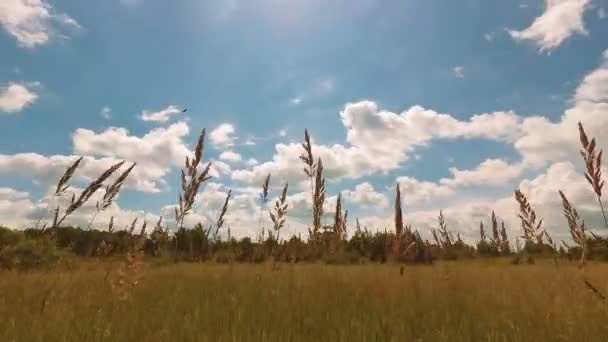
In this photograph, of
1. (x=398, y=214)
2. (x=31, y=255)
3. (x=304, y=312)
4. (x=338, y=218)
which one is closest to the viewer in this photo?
(x=304, y=312)

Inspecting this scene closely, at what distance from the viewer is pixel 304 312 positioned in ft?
8.61

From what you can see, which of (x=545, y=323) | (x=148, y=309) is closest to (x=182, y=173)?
(x=148, y=309)

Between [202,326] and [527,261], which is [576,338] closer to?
[202,326]

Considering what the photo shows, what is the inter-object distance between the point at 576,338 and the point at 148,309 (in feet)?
8.45

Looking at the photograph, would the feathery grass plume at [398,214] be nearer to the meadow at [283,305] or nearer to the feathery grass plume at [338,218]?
the meadow at [283,305]

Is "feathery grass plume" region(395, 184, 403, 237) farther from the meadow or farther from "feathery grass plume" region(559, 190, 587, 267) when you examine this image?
"feathery grass plume" region(559, 190, 587, 267)

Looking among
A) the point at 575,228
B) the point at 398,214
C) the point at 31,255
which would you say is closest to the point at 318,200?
the point at 398,214

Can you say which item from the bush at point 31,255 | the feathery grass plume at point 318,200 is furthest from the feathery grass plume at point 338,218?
the bush at point 31,255

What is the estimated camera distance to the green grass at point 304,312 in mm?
2137

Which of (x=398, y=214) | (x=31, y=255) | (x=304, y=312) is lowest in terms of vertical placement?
(x=304, y=312)

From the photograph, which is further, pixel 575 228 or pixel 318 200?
pixel 318 200

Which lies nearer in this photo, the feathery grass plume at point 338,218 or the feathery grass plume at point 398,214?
the feathery grass plume at point 398,214

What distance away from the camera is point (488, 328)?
7.58 ft

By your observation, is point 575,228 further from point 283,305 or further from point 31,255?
point 31,255
